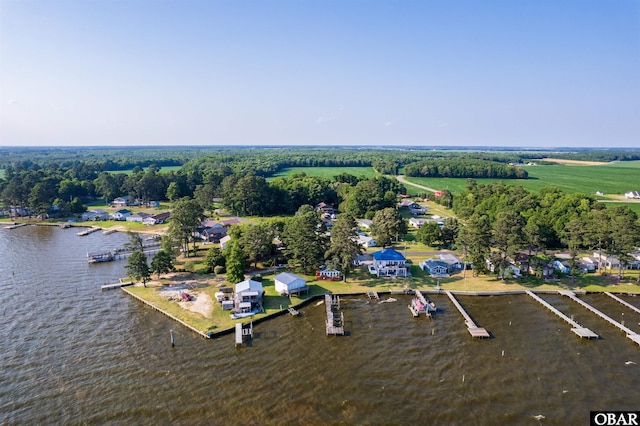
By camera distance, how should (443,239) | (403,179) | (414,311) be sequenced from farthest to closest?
(403,179) → (443,239) → (414,311)

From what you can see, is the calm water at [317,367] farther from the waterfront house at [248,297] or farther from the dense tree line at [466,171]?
the dense tree line at [466,171]

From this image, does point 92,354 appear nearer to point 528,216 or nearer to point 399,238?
point 399,238

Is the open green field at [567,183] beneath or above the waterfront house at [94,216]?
above

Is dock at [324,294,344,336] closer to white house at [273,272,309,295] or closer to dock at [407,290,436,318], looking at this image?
white house at [273,272,309,295]

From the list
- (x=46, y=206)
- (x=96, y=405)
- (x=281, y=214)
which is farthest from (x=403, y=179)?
(x=96, y=405)

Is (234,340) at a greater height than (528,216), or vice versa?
(528,216)

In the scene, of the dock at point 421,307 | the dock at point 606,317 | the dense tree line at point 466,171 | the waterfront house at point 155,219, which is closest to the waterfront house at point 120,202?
the waterfront house at point 155,219

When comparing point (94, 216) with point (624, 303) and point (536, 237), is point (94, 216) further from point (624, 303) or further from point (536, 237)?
point (624, 303)

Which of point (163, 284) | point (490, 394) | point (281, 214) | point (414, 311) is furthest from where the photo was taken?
point (281, 214)

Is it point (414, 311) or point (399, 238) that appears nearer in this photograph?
point (414, 311)
